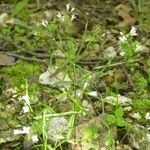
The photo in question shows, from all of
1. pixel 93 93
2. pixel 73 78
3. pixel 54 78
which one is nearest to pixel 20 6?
pixel 54 78

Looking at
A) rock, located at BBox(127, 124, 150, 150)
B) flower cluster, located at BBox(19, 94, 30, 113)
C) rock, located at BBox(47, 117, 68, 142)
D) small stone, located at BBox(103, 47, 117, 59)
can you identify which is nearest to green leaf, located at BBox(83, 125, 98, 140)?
rock, located at BBox(47, 117, 68, 142)

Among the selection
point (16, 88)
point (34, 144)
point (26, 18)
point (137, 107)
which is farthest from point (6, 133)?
point (26, 18)

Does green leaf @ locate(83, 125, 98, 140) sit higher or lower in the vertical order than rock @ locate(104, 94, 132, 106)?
lower

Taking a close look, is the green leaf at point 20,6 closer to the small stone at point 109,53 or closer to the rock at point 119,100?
the small stone at point 109,53

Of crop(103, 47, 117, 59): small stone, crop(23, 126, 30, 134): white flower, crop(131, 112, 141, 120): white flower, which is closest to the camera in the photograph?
crop(23, 126, 30, 134): white flower

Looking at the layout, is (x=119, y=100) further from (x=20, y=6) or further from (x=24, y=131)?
(x=20, y=6)

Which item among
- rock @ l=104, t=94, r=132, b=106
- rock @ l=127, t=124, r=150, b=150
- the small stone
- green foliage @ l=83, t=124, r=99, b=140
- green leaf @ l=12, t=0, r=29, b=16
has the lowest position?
rock @ l=127, t=124, r=150, b=150

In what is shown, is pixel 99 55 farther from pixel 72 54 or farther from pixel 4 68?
pixel 4 68

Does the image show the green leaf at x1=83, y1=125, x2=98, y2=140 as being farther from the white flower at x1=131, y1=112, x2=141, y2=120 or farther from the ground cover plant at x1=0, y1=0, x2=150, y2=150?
the white flower at x1=131, y1=112, x2=141, y2=120

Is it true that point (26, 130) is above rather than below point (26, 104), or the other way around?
below
